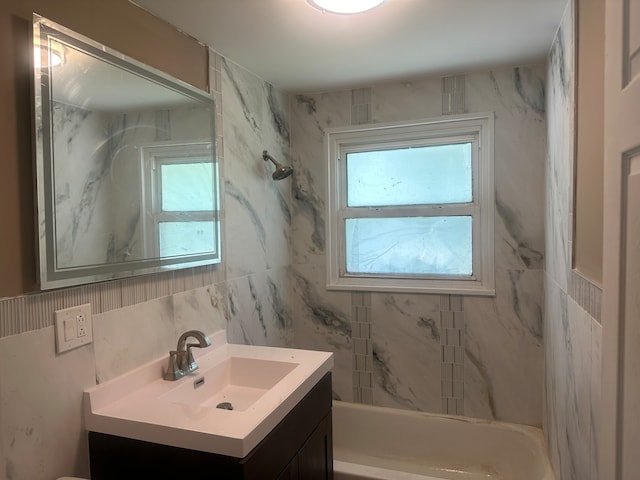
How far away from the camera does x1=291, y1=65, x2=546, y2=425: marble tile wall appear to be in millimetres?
2277

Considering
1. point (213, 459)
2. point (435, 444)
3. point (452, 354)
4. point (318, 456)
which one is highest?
point (213, 459)

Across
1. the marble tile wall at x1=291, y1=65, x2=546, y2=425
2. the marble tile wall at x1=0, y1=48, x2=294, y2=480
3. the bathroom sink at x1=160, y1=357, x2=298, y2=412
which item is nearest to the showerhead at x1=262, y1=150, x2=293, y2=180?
the marble tile wall at x1=0, y1=48, x2=294, y2=480

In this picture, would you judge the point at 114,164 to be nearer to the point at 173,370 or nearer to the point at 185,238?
the point at 185,238

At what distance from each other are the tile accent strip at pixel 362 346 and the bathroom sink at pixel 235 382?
3.23 ft

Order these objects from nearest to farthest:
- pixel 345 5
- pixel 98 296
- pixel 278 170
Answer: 1. pixel 98 296
2. pixel 345 5
3. pixel 278 170

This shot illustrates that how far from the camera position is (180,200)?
5.57 ft

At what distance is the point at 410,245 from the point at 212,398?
1.46 meters

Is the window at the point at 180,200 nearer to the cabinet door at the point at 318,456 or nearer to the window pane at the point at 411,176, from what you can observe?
the cabinet door at the point at 318,456

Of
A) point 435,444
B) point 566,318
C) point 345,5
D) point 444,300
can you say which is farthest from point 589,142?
point 435,444

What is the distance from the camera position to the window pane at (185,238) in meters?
1.61

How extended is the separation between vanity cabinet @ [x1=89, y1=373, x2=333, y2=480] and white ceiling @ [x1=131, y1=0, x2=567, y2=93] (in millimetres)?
1467

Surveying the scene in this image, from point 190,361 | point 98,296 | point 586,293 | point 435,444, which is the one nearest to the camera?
point 586,293

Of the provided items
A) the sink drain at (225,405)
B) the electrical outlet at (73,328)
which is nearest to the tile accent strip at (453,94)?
the sink drain at (225,405)

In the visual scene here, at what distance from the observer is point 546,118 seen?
85.7 inches
